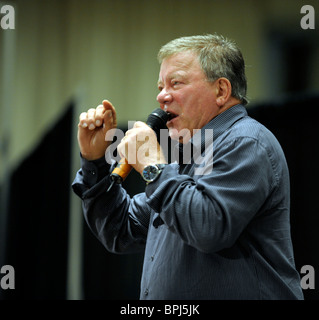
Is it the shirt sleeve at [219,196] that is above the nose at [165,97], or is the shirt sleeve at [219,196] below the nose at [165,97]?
below

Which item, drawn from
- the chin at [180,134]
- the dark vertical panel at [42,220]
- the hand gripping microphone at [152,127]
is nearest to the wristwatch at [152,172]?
the hand gripping microphone at [152,127]

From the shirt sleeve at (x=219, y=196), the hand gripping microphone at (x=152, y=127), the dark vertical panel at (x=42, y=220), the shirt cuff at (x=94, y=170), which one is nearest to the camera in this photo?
the shirt sleeve at (x=219, y=196)

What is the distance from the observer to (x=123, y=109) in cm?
393

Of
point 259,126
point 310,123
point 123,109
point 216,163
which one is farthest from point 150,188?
point 123,109

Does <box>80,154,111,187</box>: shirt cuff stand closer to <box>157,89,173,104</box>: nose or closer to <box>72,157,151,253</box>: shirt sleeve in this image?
<box>72,157,151,253</box>: shirt sleeve

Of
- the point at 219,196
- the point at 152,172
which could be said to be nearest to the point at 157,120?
the point at 152,172

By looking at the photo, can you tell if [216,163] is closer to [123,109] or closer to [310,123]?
[310,123]

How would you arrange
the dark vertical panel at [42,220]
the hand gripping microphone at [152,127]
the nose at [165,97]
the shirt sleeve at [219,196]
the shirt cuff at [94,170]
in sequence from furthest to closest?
the dark vertical panel at [42,220] < the shirt cuff at [94,170] < the nose at [165,97] < the hand gripping microphone at [152,127] < the shirt sleeve at [219,196]

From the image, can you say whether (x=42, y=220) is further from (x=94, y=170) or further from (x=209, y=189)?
(x=209, y=189)

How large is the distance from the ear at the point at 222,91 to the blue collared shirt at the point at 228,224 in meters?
0.11

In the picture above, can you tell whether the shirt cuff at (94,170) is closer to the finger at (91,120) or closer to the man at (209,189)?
the man at (209,189)

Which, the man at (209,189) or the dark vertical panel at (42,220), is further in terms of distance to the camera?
the dark vertical panel at (42,220)

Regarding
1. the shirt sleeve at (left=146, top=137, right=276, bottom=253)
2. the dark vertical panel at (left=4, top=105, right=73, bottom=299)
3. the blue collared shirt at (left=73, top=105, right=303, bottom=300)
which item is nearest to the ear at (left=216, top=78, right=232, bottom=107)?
the blue collared shirt at (left=73, top=105, right=303, bottom=300)

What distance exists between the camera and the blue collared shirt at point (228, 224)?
1.06m
